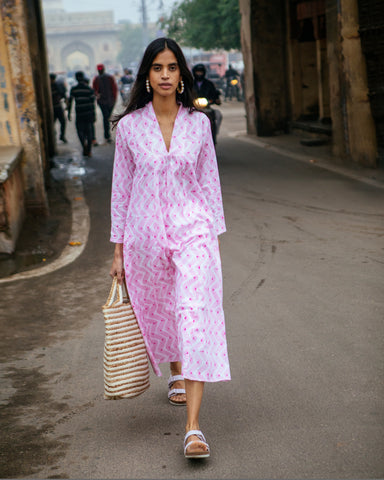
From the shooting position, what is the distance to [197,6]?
30.5 meters

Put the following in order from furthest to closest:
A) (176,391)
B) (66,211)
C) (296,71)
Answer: (296,71) → (66,211) → (176,391)

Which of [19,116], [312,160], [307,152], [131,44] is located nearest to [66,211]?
[19,116]

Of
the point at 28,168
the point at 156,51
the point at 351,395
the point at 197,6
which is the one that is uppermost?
the point at 197,6

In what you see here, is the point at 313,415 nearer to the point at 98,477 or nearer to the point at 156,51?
the point at 98,477

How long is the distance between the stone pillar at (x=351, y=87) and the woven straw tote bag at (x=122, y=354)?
28.7 ft

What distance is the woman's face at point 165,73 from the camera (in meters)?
3.59

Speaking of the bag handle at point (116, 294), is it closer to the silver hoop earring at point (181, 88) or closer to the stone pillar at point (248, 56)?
the silver hoop earring at point (181, 88)

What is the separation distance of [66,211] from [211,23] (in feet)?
71.3

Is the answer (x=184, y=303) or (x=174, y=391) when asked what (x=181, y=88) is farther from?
(x=174, y=391)

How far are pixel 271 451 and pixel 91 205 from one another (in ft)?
25.5

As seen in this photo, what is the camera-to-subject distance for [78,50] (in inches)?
5394

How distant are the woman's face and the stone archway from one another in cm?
13493

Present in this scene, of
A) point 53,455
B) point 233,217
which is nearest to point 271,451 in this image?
point 53,455

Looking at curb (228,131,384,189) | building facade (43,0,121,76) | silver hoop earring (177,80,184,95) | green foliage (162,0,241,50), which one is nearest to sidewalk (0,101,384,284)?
curb (228,131,384,189)
